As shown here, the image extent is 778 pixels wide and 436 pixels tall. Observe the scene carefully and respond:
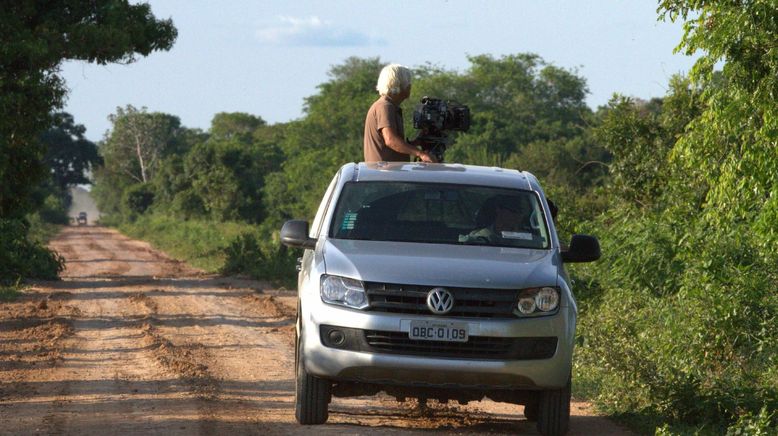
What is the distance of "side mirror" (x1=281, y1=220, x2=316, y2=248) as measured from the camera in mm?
7863

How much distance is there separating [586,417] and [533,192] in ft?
5.46

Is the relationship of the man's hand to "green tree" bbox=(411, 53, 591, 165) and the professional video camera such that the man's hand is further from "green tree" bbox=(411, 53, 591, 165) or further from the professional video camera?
"green tree" bbox=(411, 53, 591, 165)

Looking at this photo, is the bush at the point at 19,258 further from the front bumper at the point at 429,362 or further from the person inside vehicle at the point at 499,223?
the front bumper at the point at 429,362

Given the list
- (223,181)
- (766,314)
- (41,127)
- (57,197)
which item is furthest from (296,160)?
(766,314)

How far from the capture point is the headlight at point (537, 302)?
287 inches

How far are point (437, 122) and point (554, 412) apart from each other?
127 inches

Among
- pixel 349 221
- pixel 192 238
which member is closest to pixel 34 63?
pixel 349 221

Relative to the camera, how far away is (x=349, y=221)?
8102mm

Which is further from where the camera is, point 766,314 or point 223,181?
point 223,181

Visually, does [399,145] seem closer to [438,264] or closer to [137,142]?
[438,264]

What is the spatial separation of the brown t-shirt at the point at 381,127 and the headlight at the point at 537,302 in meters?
2.63

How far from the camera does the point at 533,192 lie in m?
8.45

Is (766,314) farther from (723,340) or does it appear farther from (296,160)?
(296,160)

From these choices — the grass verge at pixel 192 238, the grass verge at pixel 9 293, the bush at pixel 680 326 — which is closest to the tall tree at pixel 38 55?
the grass verge at pixel 9 293
